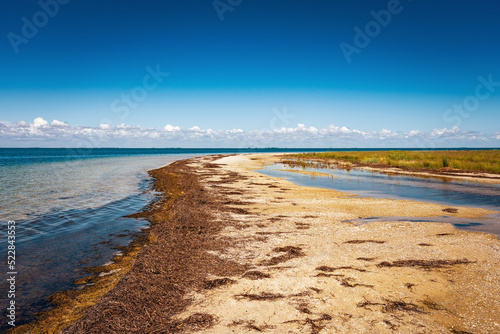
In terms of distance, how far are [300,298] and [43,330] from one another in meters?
5.59

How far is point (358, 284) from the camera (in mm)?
7363

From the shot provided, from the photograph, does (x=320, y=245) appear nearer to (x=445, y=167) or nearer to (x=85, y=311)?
(x=85, y=311)

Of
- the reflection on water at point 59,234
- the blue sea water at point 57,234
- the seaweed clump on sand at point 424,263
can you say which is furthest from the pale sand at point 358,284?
the blue sea water at point 57,234

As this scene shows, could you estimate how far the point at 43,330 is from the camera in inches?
228

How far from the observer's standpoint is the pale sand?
580cm

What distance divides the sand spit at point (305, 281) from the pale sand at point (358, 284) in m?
0.03

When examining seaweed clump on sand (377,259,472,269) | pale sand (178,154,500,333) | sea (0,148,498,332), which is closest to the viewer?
pale sand (178,154,500,333)

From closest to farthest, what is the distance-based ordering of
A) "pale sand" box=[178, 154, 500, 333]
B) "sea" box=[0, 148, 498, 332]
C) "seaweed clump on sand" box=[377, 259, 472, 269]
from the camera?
"pale sand" box=[178, 154, 500, 333] < "sea" box=[0, 148, 498, 332] < "seaweed clump on sand" box=[377, 259, 472, 269]

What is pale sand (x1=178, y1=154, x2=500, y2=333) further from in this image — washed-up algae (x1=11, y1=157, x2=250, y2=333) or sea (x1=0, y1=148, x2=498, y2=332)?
sea (x1=0, y1=148, x2=498, y2=332)

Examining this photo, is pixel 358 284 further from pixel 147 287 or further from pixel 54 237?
pixel 54 237

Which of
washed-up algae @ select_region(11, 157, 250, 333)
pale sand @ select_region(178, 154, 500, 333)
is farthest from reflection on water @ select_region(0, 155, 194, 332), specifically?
pale sand @ select_region(178, 154, 500, 333)

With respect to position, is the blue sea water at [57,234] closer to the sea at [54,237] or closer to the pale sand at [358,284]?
the sea at [54,237]

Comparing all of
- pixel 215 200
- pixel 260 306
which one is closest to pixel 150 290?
pixel 260 306

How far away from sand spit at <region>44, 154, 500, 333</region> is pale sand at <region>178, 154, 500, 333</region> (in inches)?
1.1
